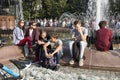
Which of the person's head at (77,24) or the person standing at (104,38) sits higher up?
the person's head at (77,24)

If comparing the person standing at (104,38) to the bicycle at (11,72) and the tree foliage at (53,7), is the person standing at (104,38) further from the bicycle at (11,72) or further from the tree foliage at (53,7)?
the tree foliage at (53,7)

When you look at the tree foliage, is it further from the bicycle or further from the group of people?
the bicycle

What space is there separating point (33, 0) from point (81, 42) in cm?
4114

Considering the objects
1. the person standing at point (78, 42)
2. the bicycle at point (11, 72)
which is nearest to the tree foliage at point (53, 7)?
the person standing at point (78, 42)

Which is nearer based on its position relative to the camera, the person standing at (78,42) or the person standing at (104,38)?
the person standing at (78,42)

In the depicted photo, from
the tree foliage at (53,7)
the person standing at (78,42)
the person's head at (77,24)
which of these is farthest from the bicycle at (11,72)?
the tree foliage at (53,7)

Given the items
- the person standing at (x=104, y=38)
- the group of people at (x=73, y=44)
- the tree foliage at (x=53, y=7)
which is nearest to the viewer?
the group of people at (x=73, y=44)

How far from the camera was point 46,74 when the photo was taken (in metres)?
8.88

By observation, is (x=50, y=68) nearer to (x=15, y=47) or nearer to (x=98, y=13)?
(x=15, y=47)

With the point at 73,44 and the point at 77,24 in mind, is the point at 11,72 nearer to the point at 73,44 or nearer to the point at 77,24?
the point at 73,44

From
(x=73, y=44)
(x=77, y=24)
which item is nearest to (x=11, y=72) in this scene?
(x=73, y=44)

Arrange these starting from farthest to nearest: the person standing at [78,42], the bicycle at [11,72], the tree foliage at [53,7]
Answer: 1. the tree foliage at [53,7]
2. the person standing at [78,42]
3. the bicycle at [11,72]

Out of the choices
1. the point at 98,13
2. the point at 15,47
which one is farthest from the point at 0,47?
the point at 98,13

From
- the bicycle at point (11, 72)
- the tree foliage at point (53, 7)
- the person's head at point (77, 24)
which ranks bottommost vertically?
the tree foliage at point (53, 7)
